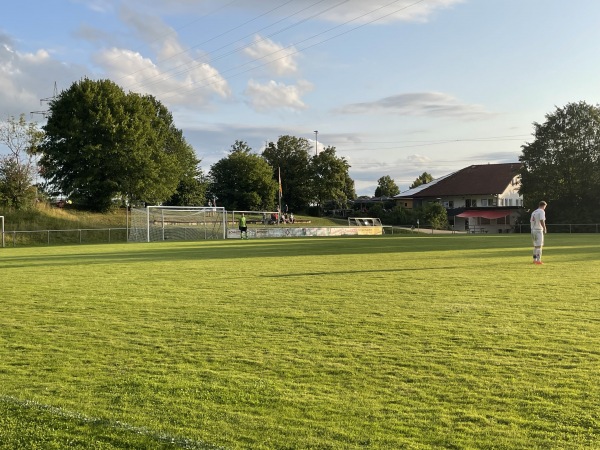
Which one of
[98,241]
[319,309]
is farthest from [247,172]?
[319,309]

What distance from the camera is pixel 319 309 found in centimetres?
927

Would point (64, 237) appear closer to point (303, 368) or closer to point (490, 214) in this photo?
point (303, 368)

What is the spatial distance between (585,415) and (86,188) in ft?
174

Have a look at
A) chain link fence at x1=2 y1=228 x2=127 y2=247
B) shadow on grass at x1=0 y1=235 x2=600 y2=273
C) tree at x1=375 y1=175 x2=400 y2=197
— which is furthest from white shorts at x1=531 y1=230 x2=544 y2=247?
tree at x1=375 y1=175 x2=400 y2=197

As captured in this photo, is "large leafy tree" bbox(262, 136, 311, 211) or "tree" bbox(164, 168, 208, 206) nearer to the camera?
"tree" bbox(164, 168, 208, 206)

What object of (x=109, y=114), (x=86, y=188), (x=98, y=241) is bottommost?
(x=98, y=241)

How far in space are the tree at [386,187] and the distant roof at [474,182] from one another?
40.7m

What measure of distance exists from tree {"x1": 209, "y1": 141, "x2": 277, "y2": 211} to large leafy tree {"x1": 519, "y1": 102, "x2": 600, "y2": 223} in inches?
1434

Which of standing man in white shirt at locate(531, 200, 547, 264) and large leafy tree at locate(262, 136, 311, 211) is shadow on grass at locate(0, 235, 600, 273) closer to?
standing man in white shirt at locate(531, 200, 547, 264)

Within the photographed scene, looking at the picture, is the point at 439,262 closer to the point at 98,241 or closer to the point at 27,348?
the point at 27,348

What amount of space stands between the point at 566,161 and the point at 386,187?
236 feet

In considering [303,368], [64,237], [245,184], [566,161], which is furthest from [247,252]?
[245,184]

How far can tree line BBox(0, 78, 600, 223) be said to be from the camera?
168ft

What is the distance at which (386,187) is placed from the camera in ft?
446
